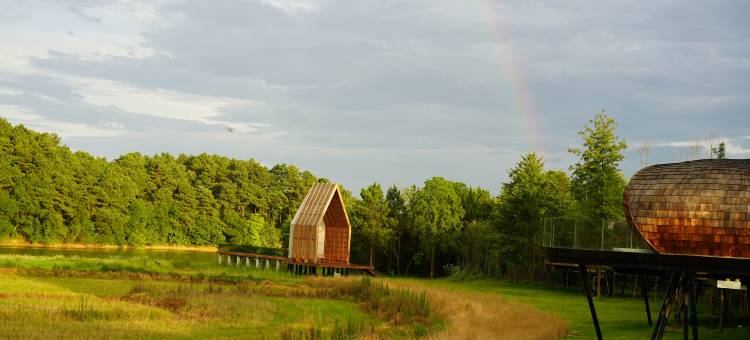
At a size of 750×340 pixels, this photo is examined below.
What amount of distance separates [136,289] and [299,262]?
21.0 meters

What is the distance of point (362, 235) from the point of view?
59531 millimetres

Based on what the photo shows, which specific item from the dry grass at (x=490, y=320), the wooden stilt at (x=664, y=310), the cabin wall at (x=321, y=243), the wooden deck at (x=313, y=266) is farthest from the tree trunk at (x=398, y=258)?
the wooden stilt at (x=664, y=310)

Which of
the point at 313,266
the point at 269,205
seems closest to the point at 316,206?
the point at 313,266

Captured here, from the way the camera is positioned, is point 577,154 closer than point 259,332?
No

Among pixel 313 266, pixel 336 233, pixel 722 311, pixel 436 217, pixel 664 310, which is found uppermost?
pixel 436 217

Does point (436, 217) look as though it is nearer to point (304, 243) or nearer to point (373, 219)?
point (373, 219)

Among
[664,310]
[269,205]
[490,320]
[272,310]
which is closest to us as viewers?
[664,310]

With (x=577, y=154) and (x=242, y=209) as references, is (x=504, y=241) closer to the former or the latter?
(x=577, y=154)

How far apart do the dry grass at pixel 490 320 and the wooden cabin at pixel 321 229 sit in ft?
66.0

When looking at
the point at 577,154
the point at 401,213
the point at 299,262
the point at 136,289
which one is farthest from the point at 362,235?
the point at 136,289

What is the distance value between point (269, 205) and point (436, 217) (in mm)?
45632

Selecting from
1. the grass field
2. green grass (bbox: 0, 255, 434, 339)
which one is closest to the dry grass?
the grass field

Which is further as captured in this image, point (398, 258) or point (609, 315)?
point (398, 258)

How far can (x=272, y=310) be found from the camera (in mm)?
25859
